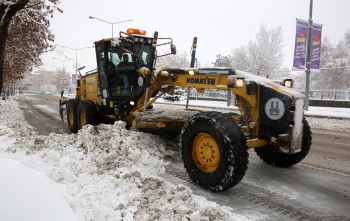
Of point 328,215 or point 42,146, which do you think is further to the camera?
point 42,146

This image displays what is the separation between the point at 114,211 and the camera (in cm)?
303

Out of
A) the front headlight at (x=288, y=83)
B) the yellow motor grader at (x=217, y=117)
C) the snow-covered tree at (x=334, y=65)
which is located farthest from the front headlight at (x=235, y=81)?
the snow-covered tree at (x=334, y=65)

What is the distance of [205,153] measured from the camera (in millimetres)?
4141

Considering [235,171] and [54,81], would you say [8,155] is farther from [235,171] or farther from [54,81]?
[54,81]

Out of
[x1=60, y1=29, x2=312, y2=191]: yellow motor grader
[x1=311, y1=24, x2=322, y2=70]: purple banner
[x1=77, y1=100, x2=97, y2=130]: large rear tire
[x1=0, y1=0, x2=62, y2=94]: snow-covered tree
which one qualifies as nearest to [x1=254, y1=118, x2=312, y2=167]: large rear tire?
[x1=60, y1=29, x2=312, y2=191]: yellow motor grader

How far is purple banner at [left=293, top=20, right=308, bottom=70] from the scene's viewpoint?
57.4ft

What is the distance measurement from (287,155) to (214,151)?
5.99ft

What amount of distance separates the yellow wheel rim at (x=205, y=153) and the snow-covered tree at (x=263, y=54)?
88.2 ft

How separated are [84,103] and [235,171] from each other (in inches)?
224

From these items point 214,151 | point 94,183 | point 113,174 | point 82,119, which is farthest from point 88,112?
point 214,151

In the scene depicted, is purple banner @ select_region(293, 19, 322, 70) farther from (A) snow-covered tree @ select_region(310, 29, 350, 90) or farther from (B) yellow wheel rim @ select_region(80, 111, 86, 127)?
(A) snow-covered tree @ select_region(310, 29, 350, 90)

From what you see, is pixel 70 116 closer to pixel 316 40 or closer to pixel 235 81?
pixel 235 81

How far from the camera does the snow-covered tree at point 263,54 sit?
98.2 feet

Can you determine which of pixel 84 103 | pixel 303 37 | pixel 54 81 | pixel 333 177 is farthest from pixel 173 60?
pixel 54 81
